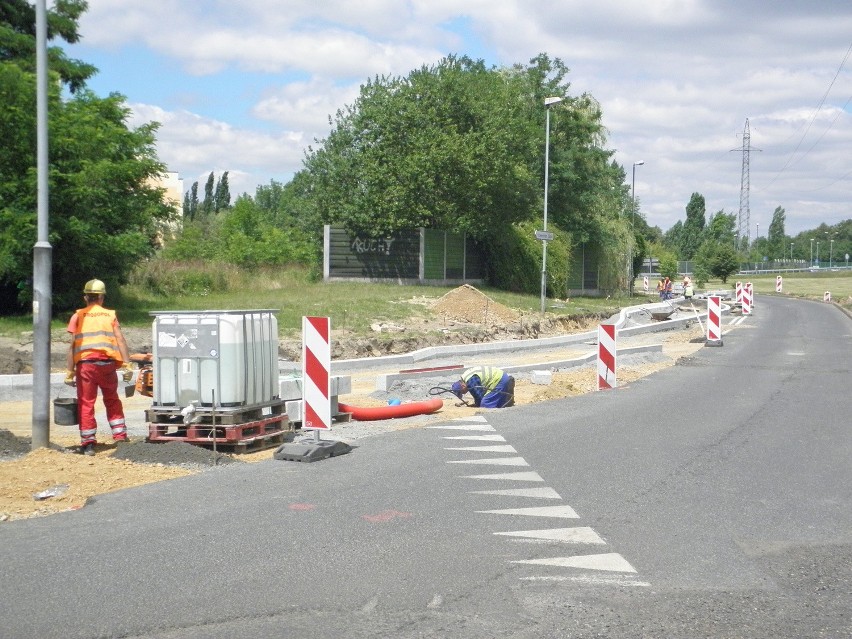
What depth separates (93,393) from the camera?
395 inches

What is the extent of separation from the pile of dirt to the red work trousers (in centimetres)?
2099

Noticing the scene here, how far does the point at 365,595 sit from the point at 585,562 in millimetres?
1567

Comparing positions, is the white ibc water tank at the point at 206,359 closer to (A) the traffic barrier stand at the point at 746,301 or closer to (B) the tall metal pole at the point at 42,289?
(B) the tall metal pole at the point at 42,289

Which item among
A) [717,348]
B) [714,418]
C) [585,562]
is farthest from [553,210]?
[585,562]

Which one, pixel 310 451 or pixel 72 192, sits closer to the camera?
pixel 310 451

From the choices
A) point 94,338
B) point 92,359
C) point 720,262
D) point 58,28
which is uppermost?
point 58,28

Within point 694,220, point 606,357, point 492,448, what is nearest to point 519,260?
point 606,357

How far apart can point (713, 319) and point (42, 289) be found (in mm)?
22482

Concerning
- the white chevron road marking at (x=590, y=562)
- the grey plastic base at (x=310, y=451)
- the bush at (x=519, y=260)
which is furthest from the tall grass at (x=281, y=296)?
the white chevron road marking at (x=590, y=562)

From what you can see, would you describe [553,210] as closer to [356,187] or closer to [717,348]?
[356,187]

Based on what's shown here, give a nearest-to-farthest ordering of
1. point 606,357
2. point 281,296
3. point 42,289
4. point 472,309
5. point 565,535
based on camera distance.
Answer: point 565,535
point 42,289
point 606,357
point 281,296
point 472,309

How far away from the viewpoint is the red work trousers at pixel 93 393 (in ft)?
32.6

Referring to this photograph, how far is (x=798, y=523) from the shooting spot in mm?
7457

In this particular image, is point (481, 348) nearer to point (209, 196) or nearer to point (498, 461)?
point (498, 461)
